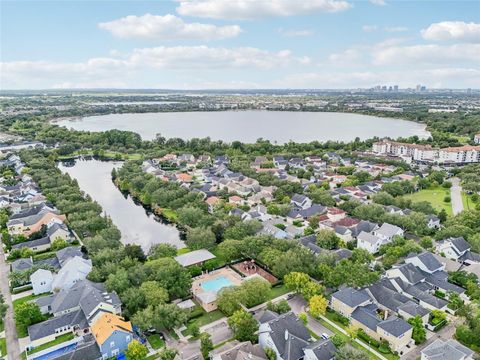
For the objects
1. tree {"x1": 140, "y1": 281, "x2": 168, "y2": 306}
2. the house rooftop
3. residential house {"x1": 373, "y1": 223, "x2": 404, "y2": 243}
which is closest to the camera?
tree {"x1": 140, "y1": 281, "x2": 168, "y2": 306}

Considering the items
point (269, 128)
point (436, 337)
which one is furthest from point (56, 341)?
point (269, 128)

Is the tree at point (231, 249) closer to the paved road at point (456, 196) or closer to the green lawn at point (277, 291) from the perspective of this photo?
the green lawn at point (277, 291)

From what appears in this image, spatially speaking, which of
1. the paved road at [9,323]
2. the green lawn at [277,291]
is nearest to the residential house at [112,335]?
the paved road at [9,323]

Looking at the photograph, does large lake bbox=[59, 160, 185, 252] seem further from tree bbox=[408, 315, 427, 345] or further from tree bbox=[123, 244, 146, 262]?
tree bbox=[408, 315, 427, 345]

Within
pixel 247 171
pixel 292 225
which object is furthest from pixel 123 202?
pixel 292 225

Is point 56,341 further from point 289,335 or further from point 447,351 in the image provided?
point 447,351

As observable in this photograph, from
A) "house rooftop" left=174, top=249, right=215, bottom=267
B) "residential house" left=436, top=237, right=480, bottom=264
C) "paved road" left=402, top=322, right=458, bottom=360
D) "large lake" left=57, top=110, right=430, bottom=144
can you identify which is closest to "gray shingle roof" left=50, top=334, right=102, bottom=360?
"house rooftop" left=174, top=249, right=215, bottom=267
